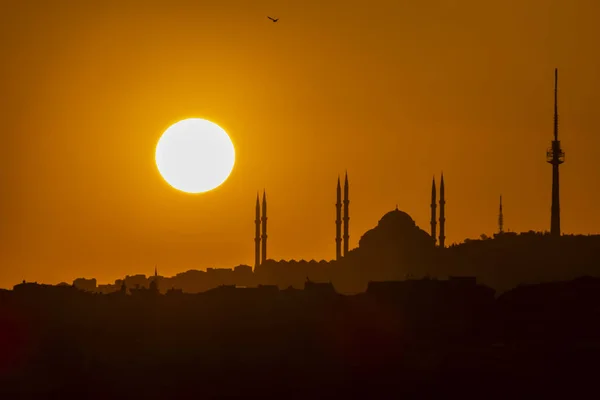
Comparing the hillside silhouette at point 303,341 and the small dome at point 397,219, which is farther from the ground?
the small dome at point 397,219

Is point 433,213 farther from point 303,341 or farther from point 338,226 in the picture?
point 303,341

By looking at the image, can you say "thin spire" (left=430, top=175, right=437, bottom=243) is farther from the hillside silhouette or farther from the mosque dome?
the hillside silhouette

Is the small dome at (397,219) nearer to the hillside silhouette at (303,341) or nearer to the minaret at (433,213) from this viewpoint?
the minaret at (433,213)

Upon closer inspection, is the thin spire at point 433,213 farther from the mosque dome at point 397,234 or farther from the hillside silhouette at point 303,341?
the hillside silhouette at point 303,341

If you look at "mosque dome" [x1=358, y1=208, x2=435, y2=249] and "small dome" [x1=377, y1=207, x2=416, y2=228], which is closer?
"mosque dome" [x1=358, y1=208, x2=435, y2=249]

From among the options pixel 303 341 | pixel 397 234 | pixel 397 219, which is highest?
pixel 397 219

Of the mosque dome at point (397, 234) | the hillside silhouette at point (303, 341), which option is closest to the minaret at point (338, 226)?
the mosque dome at point (397, 234)

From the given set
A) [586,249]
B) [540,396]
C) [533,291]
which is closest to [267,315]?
[533,291]

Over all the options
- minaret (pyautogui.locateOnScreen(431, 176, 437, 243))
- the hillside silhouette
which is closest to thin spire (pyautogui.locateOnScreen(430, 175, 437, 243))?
minaret (pyautogui.locateOnScreen(431, 176, 437, 243))

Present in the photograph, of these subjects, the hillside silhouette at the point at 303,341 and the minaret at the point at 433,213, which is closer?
the hillside silhouette at the point at 303,341

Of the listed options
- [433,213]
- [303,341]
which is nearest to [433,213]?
[433,213]

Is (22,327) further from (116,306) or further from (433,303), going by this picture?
(433,303)
